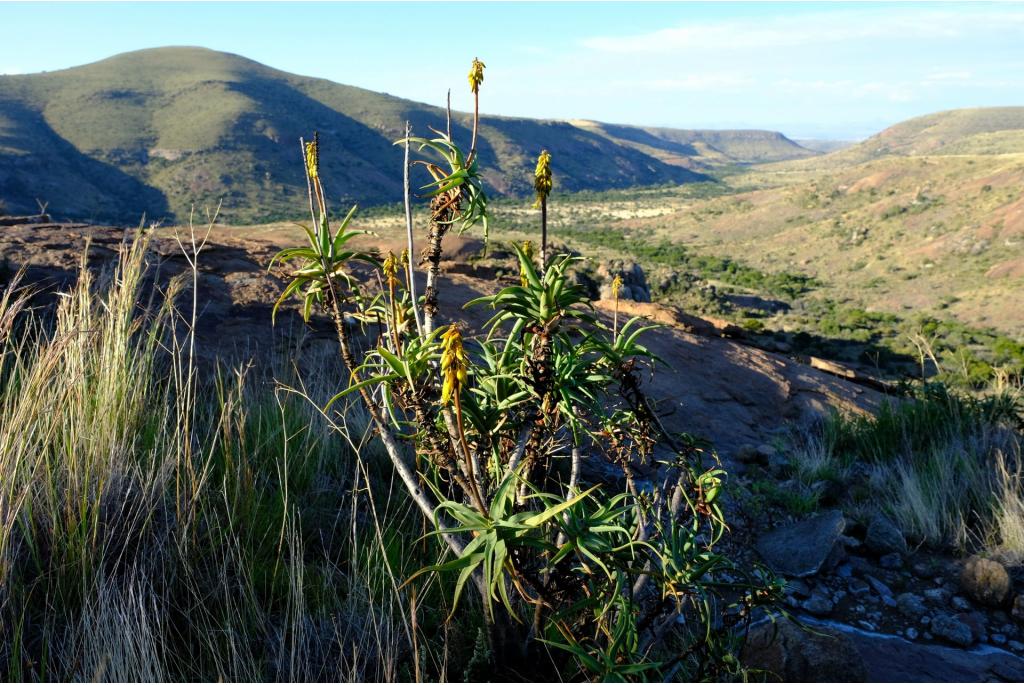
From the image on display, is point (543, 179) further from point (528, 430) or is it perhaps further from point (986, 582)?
point (986, 582)

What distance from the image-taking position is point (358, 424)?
13.8 feet

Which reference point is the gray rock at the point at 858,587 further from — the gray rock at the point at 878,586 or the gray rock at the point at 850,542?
the gray rock at the point at 850,542

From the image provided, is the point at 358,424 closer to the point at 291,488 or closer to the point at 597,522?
the point at 291,488

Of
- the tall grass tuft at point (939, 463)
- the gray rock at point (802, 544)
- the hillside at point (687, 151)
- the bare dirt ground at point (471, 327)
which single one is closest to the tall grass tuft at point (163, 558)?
the bare dirt ground at point (471, 327)

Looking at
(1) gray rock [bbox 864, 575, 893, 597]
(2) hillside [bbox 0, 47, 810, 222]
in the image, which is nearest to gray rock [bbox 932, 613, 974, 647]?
(1) gray rock [bbox 864, 575, 893, 597]

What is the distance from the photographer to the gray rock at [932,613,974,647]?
3148mm

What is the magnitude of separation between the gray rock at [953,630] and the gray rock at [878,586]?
10.6 inches

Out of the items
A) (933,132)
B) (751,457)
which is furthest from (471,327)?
(933,132)

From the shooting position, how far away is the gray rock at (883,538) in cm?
389

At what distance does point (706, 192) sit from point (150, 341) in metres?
88.1

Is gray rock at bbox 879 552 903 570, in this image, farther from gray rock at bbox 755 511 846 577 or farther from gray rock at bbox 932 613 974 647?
gray rock at bbox 932 613 974 647

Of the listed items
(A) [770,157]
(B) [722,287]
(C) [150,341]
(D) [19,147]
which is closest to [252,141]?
(D) [19,147]

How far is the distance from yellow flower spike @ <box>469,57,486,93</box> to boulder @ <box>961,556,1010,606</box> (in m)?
3.35

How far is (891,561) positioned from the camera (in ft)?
12.5
